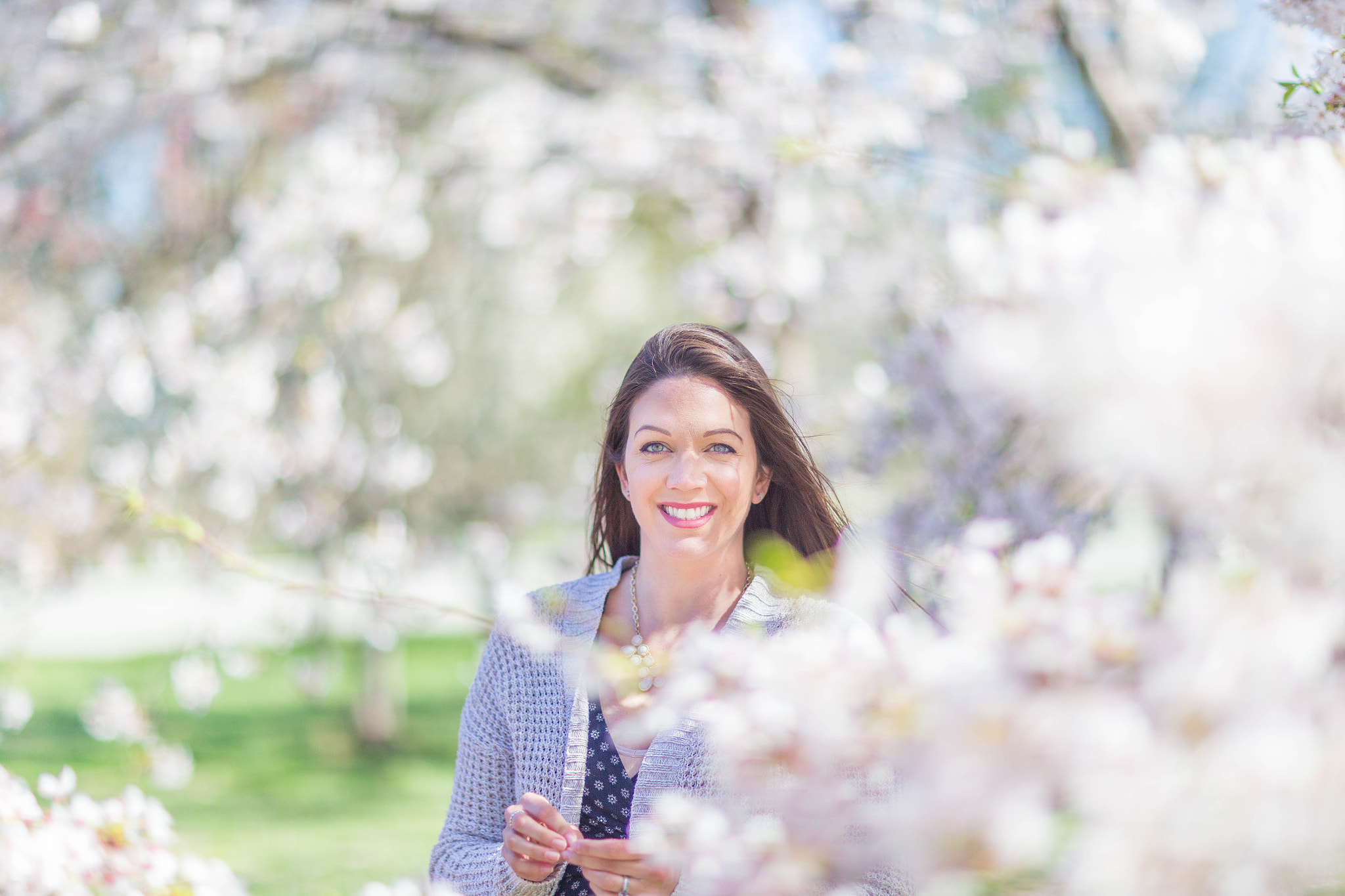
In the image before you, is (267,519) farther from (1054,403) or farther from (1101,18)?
(1054,403)

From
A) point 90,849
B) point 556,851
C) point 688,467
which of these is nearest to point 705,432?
point 688,467

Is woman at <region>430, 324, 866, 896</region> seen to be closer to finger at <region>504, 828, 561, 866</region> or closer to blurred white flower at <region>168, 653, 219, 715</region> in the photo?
finger at <region>504, 828, 561, 866</region>

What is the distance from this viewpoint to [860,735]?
724 millimetres

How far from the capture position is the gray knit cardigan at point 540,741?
1.65 m

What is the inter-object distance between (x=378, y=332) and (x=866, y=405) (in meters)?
3.37

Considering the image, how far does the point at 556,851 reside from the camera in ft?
5.07

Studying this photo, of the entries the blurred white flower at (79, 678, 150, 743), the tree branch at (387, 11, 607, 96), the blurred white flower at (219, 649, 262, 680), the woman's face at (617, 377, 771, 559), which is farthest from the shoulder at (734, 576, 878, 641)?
the blurred white flower at (219, 649, 262, 680)

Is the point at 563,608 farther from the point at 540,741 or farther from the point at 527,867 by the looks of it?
the point at 527,867

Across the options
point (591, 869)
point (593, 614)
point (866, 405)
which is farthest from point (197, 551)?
point (591, 869)

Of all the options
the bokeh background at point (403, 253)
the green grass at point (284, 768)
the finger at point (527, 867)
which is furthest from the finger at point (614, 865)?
the green grass at point (284, 768)

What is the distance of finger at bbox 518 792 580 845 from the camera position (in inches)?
61.4

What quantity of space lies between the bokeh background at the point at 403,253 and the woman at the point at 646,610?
0.99 feet

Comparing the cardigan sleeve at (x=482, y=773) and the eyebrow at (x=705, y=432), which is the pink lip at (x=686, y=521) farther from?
the cardigan sleeve at (x=482, y=773)

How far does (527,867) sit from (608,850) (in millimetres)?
199
